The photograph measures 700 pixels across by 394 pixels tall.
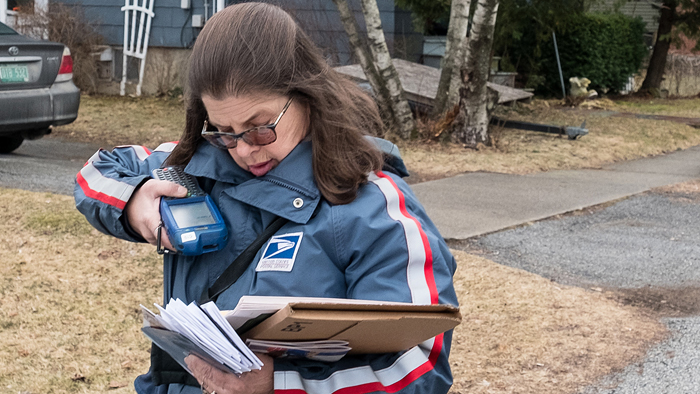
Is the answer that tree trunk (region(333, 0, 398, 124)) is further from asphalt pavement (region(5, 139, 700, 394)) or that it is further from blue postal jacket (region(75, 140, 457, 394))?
blue postal jacket (region(75, 140, 457, 394))

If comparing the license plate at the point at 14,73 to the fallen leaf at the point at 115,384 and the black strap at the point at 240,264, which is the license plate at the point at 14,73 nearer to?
the fallen leaf at the point at 115,384

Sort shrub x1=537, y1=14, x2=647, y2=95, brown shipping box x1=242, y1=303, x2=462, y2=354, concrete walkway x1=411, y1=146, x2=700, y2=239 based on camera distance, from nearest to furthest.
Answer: brown shipping box x1=242, y1=303, x2=462, y2=354
concrete walkway x1=411, y1=146, x2=700, y2=239
shrub x1=537, y1=14, x2=647, y2=95

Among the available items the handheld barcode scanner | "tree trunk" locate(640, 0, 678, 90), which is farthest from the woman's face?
"tree trunk" locate(640, 0, 678, 90)

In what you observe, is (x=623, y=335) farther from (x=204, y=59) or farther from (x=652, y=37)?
(x=652, y=37)

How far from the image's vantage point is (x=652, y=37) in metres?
24.5

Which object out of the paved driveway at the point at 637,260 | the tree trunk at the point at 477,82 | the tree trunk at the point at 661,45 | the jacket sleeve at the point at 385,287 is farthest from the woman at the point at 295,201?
the tree trunk at the point at 661,45

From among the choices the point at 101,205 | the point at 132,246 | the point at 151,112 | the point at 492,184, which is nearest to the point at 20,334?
the point at 132,246

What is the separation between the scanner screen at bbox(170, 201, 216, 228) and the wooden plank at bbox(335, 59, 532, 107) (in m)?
7.65

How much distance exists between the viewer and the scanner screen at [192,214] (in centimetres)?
164

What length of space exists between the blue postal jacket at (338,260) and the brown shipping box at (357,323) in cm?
9

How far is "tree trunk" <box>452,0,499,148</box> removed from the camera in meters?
8.64

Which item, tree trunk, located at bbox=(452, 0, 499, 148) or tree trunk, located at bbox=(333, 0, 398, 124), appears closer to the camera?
tree trunk, located at bbox=(452, 0, 499, 148)

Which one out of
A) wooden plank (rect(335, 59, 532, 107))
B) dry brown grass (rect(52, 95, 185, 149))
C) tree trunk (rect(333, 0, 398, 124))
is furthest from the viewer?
wooden plank (rect(335, 59, 532, 107))

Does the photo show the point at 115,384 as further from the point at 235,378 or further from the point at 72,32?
the point at 72,32
